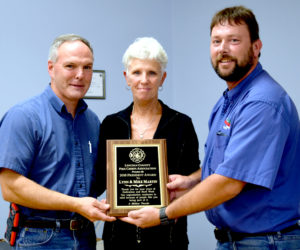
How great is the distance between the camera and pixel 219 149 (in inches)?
68.5

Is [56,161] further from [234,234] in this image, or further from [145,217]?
[234,234]

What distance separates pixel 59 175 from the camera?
1875 mm

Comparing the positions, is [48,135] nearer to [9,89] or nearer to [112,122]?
[112,122]

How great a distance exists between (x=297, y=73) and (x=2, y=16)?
2413 millimetres

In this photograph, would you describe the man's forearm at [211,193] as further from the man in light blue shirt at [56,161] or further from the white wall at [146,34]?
the white wall at [146,34]

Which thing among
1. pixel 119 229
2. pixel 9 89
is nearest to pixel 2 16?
pixel 9 89

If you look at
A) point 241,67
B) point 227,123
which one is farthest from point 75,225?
point 241,67

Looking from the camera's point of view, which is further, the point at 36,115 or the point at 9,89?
the point at 9,89

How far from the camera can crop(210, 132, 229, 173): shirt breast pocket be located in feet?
5.59

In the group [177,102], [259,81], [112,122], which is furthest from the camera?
[177,102]

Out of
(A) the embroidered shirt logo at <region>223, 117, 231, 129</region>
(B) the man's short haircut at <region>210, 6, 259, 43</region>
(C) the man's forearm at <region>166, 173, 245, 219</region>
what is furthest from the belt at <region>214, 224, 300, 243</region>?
(B) the man's short haircut at <region>210, 6, 259, 43</region>

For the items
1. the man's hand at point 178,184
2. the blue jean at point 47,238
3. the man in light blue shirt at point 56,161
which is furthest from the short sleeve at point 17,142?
the man's hand at point 178,184

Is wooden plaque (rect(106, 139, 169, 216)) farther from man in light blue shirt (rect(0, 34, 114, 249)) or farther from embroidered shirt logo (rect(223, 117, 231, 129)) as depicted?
embroidered shirt logo (rect(223, 117, 231, 129))

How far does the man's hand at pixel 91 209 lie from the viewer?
69.9 inches
